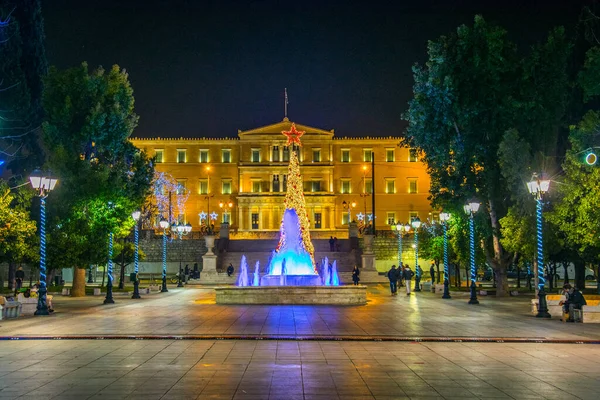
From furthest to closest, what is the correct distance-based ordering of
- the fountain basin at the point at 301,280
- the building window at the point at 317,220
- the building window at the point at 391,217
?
the building window at the point at 391,217 < the building window at the point at 317,220 < the fountain basin at the point at 301,280

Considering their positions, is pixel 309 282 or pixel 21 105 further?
pixel 21 105

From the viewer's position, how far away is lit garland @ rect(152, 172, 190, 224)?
79.7m

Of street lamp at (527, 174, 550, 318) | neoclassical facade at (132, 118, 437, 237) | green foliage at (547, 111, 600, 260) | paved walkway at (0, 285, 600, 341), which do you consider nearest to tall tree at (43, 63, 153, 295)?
paved walkway at (0, 285, 600, 341)

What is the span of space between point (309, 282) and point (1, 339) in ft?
53.2

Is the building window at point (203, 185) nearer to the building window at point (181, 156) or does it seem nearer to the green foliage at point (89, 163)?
the building window at point (181, 156)

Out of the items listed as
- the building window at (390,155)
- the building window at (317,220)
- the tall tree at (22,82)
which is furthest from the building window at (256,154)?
the tall tree at (22,82)

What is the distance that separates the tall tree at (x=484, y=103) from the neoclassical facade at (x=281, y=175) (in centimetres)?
5936

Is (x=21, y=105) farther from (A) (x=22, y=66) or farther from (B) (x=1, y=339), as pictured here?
(B) (x=1, y=339)

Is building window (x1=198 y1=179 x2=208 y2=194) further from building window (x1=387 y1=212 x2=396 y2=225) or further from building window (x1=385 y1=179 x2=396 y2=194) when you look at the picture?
building window (x1=387 y1=212 x2=396 y2=225)

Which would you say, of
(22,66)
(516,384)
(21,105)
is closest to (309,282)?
(516,384)

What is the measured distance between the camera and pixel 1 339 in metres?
16.5

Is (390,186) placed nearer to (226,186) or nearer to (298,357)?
(226,186)

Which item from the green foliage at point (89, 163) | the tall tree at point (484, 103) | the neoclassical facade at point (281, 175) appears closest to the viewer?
the tall tree at point (484, 103)

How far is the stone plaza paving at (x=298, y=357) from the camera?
999 centimetres
